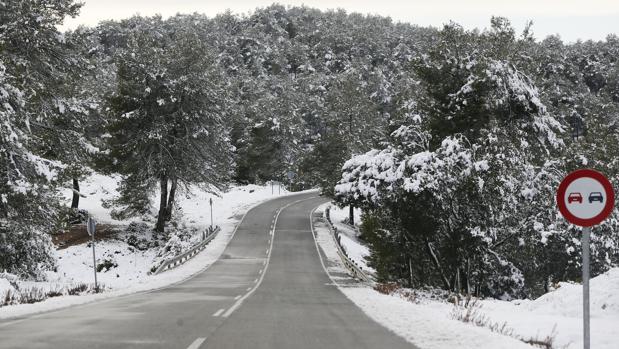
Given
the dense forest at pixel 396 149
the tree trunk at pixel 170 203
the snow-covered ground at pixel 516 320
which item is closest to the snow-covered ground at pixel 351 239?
the dense forest at pixel 396 149

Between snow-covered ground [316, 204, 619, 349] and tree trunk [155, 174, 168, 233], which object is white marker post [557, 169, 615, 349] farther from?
tree trunk [155, 174, 168, 233]

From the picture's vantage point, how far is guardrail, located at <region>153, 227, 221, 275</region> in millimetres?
30817

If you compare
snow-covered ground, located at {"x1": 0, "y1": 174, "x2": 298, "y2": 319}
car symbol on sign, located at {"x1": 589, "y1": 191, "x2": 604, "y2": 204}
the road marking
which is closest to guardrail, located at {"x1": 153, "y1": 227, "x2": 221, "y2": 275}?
snow-covered ground, located at {"x1": 0, "y1": 174, "x2": 298, "y2": 319}

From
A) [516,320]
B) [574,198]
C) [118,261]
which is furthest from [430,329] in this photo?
[118,261]

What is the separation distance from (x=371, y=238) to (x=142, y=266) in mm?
15128

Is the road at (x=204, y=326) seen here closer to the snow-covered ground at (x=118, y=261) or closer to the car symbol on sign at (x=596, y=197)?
the snow-covered ground at (x=118, y=261)

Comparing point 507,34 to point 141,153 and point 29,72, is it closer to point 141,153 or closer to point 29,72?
point 29,72

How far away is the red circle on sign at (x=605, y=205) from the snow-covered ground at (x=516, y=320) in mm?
2066

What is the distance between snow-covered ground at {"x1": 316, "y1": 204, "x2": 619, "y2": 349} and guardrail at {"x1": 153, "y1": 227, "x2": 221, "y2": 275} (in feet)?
51.4

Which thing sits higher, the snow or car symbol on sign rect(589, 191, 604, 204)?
car symbol on sign rect(589, 191, 604, 204)

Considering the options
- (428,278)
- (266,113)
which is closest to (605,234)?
(428,278)

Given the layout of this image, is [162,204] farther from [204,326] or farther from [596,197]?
[596,197]

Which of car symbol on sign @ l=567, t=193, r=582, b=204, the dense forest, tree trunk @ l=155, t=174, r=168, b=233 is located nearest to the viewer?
car symbol on sign @ l=567, t=193, r=582, b=204

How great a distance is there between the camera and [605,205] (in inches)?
277
